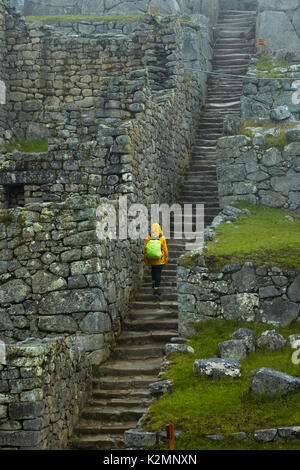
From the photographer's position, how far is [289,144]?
61.5 feet

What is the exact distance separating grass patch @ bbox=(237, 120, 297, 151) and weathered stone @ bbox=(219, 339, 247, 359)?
6571 millimetres

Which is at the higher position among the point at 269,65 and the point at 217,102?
the point at 269,65

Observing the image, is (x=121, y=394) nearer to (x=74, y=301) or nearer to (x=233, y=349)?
(x=74, y=301)

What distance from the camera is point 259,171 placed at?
1881 centimetres

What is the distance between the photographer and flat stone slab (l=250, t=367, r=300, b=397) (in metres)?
11.5

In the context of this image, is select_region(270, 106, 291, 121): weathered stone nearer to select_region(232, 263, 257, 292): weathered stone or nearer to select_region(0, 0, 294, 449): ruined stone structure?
select_region(0, 0, 294, 449): ruined stone structure

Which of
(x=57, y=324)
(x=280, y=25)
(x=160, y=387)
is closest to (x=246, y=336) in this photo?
(x=160, y=387)

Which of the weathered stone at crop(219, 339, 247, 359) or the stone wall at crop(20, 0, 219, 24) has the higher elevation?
the stone wall at crop(20, 0, 219, 24)

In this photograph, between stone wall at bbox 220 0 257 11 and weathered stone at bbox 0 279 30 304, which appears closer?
weathered stone at bbox 0 279 30 304

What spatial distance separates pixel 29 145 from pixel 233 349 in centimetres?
1176

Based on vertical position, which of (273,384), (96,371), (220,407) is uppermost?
(273,384)

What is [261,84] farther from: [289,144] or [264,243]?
[264,243]

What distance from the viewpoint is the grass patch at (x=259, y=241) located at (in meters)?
15.0

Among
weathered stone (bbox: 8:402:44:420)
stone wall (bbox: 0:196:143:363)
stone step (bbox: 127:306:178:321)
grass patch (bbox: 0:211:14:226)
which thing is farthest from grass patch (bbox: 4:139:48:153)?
weathered stone (bbox: 8:402:44:420)
